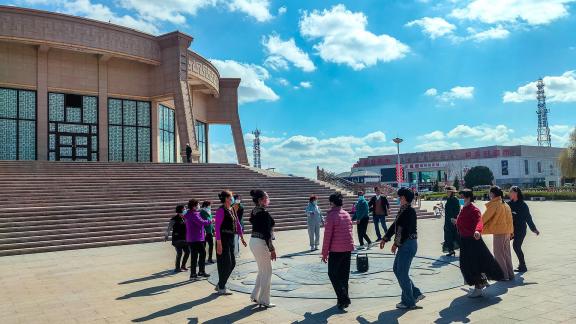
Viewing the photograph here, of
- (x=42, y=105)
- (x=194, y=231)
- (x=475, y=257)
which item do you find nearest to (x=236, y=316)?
(x=194, y=231)

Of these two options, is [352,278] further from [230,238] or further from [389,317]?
[230,238]

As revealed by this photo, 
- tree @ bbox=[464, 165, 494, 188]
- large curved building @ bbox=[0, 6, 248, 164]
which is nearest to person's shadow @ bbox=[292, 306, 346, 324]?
large curved building @ bbox=[0, 6, 248, 164]

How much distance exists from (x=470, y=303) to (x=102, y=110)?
26873 millimetres

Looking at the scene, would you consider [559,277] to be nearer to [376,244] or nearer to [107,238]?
[376,244]

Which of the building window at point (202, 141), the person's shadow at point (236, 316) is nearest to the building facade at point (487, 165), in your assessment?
the building window at point (202, 141)

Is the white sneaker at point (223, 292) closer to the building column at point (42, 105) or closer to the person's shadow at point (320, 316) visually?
the person's shadow at point (320, 316)

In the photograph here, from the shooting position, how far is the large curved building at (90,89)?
25.4m

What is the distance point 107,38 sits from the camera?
26.6 m

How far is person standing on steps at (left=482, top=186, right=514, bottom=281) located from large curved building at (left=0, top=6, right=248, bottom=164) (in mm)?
22794

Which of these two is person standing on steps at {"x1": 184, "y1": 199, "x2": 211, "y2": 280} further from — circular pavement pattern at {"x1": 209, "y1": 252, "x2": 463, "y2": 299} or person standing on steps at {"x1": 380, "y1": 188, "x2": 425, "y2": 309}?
person standing on steps at {"x1": 380, "y1": 188, "x2": 425, "y2": 309}

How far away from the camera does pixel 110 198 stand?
17.8 metres

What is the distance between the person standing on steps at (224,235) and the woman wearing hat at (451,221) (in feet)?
16.5

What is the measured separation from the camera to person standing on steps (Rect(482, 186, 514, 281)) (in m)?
7.48

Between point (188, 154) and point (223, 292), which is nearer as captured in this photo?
point (223, 292)
